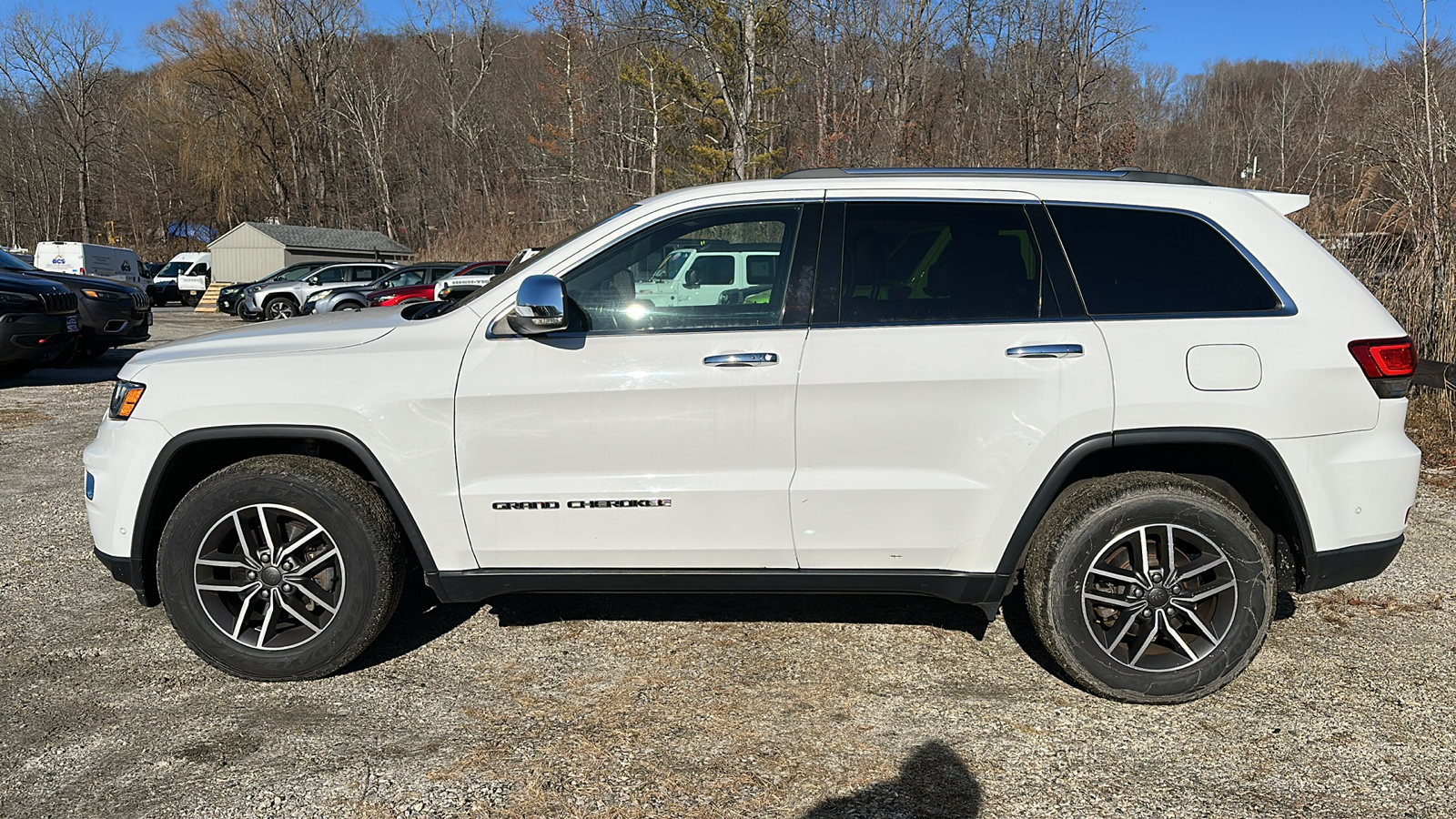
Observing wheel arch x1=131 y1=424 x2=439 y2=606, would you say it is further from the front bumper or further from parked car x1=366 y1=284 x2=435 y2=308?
parked car x1=366 y1=284 x2=435 y2=308

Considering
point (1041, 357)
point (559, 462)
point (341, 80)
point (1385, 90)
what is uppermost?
point (341, 80)

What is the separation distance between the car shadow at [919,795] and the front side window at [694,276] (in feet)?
4.95

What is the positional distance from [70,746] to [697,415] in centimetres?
227

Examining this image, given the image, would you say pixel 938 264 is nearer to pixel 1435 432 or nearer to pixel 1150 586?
pixel 1150 586

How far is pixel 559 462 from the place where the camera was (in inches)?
130

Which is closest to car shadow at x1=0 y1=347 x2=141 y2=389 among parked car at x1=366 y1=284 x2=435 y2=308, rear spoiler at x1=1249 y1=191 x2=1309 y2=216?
parked car at x1=366 y1=284 x2=435 y2=308

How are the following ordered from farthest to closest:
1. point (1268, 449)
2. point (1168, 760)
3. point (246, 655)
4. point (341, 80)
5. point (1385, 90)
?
point (341, 80), point (1385, 90), point (246, 655), point (1268, 449), point (1168, 760)

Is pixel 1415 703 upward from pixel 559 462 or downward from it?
downward

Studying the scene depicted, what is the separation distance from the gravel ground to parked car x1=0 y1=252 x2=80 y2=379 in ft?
23.7

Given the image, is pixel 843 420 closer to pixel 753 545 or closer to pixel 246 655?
pixel 753 545

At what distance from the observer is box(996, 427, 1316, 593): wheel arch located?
3234mm

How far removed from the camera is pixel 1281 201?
11.5ft

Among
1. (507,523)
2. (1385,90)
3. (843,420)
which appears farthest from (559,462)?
(1385,90)

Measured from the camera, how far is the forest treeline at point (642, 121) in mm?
9648
